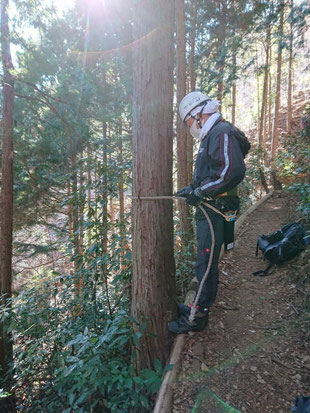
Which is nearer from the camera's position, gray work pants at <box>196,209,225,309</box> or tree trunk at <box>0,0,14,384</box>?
gray work pants at <box>196,209,225,309</box>

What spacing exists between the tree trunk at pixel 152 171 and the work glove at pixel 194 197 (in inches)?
8.5

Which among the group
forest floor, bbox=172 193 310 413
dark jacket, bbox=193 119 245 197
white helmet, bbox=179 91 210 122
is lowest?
forest floor, bbox=172 193 310 413

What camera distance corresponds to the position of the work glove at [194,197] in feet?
8.54

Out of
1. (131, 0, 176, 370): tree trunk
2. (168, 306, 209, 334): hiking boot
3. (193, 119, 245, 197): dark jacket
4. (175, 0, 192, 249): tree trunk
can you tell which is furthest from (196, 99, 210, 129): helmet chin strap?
(175, 0, 192, 249): tree trunk

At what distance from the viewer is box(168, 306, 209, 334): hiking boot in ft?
8.85

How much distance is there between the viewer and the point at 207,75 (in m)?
10.4

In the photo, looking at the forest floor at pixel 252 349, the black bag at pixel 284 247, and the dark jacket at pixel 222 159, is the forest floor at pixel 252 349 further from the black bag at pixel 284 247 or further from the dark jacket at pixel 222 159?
the dark jacket at pixel 222 159

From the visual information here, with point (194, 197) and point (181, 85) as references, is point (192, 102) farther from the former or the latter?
point (181, 85)

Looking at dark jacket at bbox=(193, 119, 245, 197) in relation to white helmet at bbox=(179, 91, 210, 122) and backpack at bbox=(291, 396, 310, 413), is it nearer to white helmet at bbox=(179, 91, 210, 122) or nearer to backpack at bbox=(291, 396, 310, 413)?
white helmet at bbox=(179, 91, 210, 122)

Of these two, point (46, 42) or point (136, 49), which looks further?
point (46, 42)

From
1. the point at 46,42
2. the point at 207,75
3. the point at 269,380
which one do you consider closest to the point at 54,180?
the point at 46,42

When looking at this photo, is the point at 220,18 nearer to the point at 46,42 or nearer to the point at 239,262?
the point at 46,42

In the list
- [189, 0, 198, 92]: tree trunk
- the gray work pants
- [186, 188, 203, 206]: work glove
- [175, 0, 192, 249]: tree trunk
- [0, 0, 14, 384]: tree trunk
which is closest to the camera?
[186, 188, 203, 206]: work glove

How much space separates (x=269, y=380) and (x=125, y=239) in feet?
6.67
